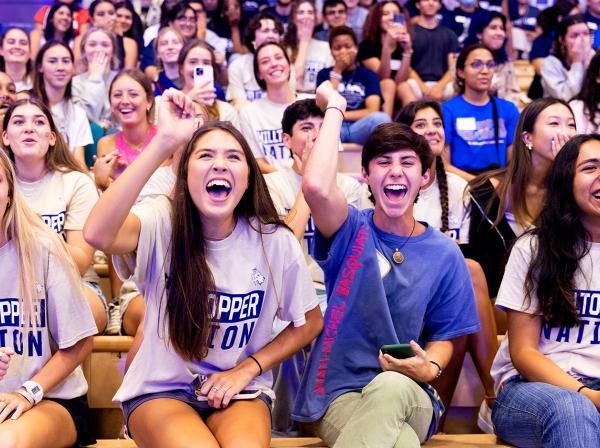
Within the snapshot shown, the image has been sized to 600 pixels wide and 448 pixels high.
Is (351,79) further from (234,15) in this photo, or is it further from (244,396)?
(244,396)

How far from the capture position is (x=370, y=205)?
130 inches

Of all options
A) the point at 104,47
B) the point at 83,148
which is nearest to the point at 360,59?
the point at 104,47

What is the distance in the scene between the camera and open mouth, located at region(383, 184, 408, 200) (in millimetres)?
2367

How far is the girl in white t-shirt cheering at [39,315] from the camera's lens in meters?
2.18

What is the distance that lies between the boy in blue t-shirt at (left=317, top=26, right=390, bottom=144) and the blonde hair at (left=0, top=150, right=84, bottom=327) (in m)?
2.67

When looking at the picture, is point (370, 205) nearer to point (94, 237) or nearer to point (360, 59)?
point (94, 237)

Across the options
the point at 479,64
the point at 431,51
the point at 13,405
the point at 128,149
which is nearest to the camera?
the point at 13,405

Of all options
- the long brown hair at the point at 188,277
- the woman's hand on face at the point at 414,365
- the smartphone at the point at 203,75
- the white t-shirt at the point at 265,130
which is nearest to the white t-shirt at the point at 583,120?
the white t-shirt at the point at 265,130

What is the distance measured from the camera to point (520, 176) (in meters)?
3.05

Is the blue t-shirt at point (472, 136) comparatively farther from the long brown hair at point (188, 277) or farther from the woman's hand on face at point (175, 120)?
the woman's hand on face at point (175, 120)

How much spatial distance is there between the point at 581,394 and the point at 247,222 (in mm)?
912

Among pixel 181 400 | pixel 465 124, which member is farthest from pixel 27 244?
pixel 465 124

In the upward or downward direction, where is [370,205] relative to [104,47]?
downward

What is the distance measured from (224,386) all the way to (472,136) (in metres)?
2.48
